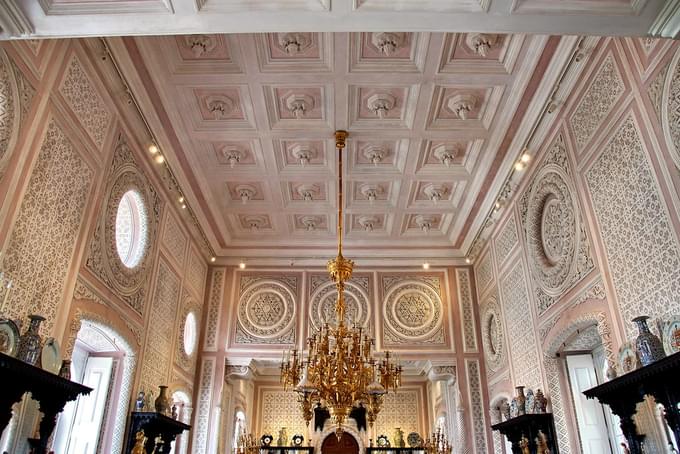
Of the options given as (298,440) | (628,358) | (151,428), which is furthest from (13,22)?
(298,440)

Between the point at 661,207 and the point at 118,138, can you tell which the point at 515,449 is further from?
the point at 118,138

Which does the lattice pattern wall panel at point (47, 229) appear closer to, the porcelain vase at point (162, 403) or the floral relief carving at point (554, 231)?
the porcelain vase at point (162, 403)

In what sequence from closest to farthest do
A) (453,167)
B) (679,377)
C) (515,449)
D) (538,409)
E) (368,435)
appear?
1. (679,377)
2. (538,409)
3. (515,449)
4. (453,167)
5. (368,435)

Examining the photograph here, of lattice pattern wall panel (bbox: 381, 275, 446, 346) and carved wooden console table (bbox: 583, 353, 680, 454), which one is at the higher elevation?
lattice pattern wall panel (bbox: 381, 275, 446, 346)

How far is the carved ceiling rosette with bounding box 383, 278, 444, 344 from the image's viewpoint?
10.0 metres

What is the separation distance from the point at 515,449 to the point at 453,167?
439cm

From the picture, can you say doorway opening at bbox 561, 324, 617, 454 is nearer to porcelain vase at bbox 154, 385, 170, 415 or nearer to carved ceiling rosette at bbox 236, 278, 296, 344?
carved ceiling rosette at bbox 236, 278, 296, 344

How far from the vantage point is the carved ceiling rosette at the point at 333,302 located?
10.1 metres

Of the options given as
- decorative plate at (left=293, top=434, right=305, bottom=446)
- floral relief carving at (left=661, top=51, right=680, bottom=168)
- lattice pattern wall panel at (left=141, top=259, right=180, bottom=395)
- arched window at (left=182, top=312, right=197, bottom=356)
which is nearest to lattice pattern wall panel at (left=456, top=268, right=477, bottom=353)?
decorative plate at (left=293, top=434, right=305, bottom=446)

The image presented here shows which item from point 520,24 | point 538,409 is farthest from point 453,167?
point 520,24

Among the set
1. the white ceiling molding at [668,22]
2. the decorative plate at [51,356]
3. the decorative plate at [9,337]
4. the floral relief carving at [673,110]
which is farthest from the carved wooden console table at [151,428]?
→ the white ceiling molding at [668,22]

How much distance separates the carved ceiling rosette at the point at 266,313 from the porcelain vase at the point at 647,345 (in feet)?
22.2

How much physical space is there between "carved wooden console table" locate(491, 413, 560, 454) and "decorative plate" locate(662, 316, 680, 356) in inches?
106

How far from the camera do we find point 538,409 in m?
6.62
